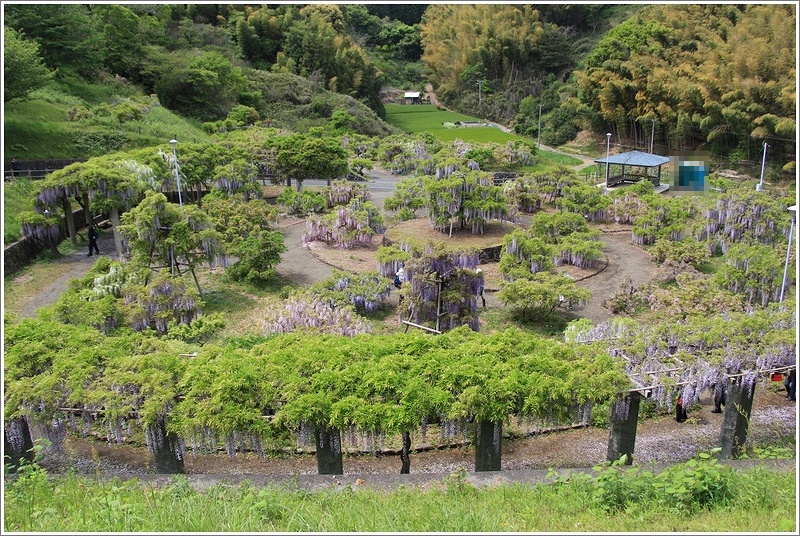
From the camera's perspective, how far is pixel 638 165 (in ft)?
98.7

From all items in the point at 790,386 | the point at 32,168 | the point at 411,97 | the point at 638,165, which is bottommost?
the point at 790,386

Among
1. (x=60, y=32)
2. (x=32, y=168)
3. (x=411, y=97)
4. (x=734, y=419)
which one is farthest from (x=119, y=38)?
(x=734, y=419)

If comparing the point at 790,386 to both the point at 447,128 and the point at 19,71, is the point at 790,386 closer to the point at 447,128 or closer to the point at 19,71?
the point at 19,71

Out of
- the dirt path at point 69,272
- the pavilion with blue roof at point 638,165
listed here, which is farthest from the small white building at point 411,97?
the dirt path at point 69,272

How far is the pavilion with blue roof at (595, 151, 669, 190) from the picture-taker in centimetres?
3014

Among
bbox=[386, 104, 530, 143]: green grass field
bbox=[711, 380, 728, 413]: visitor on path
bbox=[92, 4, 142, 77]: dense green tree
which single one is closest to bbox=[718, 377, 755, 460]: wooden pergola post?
bbox=[711, 380, 728, 413]: visitor on path

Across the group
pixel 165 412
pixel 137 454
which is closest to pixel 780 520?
pixel 165 412

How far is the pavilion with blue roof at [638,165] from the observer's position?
30141mm

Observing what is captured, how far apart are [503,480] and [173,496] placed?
12.4 ft

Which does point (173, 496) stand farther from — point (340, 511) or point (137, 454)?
point (137, 454)

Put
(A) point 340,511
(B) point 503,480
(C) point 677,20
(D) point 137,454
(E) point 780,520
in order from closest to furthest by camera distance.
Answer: (E) point 780,520 < (A) point 340,511 < (B) point 503,480 < (D) point 137,454 < (C) point 677,20

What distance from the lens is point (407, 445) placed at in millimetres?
9117

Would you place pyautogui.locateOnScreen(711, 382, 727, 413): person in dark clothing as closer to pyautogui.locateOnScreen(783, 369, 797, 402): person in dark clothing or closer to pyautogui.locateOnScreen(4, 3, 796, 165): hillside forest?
pyautogui.locateOnScreen(783, 369, 797, 402): person in dark clothing

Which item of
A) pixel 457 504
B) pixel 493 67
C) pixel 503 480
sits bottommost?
pixel 503 480
